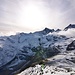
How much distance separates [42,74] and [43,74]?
62cm

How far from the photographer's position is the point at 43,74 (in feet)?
253

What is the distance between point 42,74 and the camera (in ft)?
254
